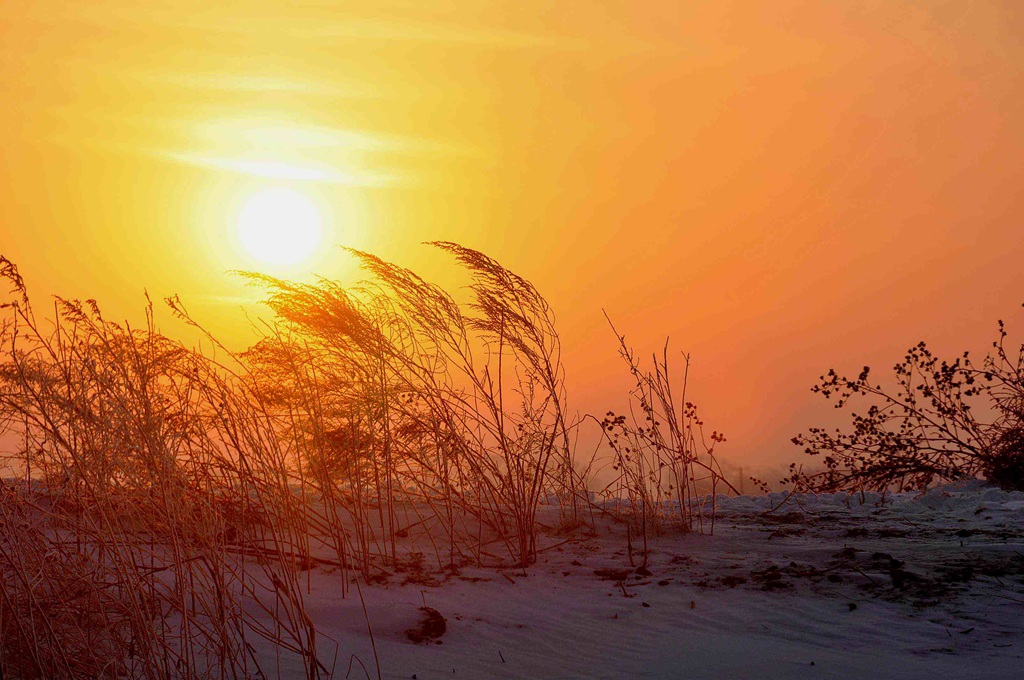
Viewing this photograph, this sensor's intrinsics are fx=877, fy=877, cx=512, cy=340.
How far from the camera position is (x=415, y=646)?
4039 mm

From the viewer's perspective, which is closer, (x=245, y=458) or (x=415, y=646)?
(x=245, y=458)

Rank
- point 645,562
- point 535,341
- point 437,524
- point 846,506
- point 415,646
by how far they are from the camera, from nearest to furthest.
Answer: point 415,646, point 645,562, point 535,341, point 437,524, point 846,506

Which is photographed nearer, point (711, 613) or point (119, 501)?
point (119, 501)

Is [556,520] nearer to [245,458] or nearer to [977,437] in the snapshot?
[245,458]

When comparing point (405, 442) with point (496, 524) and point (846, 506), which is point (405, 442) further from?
point (846, 506)

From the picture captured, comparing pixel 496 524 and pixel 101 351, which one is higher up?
pixel 101 351

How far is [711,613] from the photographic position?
4.55 meters

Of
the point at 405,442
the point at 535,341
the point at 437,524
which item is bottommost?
the point at 437,524

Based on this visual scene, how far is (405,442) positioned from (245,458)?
78.7 inches

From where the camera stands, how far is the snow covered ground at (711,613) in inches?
149

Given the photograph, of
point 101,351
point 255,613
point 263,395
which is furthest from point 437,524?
point 101,351

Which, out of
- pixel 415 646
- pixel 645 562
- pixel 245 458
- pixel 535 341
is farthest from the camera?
pixel 535 341

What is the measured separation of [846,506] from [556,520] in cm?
308

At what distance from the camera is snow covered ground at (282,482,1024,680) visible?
12.4 feet
